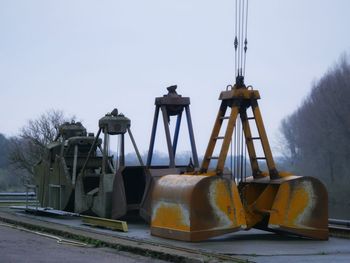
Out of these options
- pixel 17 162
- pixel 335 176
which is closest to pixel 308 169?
pixel 335 176

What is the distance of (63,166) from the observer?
22.4 m

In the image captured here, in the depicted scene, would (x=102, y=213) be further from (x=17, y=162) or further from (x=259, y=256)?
(x=17, y=162)

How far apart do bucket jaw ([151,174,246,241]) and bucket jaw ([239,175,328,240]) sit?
2.28ft

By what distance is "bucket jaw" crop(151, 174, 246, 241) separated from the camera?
43.2 ft

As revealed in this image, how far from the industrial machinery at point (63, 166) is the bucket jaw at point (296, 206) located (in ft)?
28.1

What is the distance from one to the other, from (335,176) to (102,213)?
46.6m

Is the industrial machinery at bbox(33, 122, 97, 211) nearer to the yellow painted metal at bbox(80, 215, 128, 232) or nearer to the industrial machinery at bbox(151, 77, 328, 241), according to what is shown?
the yellow painted metal at bbox(80, 215, 128, 232)

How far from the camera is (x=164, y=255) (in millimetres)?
11547

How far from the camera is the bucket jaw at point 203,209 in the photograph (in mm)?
13180

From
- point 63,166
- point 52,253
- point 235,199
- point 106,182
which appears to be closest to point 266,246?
point 235,199

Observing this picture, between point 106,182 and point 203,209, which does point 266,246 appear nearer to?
point 203,209

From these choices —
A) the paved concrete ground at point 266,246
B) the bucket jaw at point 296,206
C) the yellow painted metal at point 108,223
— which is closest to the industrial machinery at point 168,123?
the yellow painted metal at point 108,223

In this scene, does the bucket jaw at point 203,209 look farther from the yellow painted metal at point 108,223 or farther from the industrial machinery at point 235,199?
the yellow painted metal at point 108,223

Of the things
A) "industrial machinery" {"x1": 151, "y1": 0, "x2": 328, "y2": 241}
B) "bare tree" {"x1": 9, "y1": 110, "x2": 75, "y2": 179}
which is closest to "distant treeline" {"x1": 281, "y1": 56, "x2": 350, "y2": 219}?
"bare tree" {"x1": 9, "y1": 110, "x2": 75, "y2": 179}
